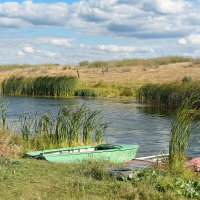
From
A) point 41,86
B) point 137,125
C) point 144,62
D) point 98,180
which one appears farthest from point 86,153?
point 144,62

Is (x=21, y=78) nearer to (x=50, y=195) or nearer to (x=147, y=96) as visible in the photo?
(x=147, y=96)

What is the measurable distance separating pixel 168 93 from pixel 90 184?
27811mm

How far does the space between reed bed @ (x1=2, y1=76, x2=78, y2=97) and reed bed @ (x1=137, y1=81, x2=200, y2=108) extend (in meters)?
8.11

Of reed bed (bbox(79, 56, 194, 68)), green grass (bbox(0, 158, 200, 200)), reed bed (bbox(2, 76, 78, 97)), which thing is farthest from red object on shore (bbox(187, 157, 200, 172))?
reed bed (bbox(79, 56, 194, 68))

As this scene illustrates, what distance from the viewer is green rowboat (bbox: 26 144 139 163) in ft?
38.7

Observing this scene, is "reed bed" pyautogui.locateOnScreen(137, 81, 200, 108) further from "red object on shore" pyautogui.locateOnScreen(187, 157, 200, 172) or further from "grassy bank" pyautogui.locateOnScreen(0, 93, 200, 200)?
"grassy bank" pyautogui.locateOnScreen(0, 93, 200, 200)

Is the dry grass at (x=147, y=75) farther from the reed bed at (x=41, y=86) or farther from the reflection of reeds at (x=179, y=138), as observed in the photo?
the reflection of reeds at (x=179, y=138)

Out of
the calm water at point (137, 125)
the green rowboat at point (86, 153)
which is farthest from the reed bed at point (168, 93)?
the green rowboat at point (86, 153)

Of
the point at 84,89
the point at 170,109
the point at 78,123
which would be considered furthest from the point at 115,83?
the point at 78,123

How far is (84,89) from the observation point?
46.6 m

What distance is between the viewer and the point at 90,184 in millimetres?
8477

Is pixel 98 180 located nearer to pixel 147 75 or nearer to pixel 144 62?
pixel 147 75

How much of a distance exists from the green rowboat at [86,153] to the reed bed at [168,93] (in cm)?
1861

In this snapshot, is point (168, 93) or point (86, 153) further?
point (168, 93)
